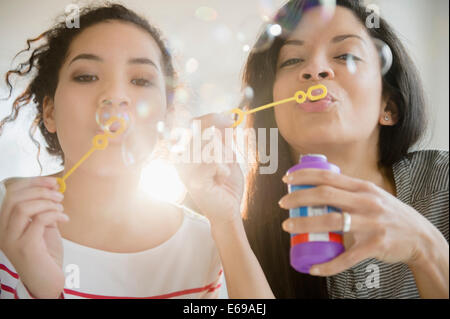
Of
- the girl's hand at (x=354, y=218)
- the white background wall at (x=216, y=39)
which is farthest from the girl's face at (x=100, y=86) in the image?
the girl's hand at (x=354, y=218)

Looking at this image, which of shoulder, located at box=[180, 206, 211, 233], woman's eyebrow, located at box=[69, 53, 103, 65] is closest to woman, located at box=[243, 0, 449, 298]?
shoulder, located at box=[180, 206, 211, 233]

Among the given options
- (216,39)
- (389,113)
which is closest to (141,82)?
(216,39)

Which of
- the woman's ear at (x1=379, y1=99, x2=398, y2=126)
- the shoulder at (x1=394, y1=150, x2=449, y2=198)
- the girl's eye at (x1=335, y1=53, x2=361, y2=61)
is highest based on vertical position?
the girl's eye at (x1=335, y1=53, x2=361, y2=61)

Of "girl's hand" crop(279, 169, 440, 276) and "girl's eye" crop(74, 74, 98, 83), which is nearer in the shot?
"girl's hand" crop(279, 169, 440, 276)

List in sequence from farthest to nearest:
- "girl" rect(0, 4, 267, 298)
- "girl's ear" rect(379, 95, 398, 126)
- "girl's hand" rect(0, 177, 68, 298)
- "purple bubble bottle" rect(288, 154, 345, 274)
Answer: "girl's ear" rect(379, 95, 398, 126) → "girl" rect(0, 4, 267, 298) → "girl's hand" rect(0, 177, 68, 298) → "purple bubble bottle" rect(288, 154, 345, 274)

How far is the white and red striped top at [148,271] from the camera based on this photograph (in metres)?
0.97

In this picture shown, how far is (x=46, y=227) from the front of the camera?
91 centimetres

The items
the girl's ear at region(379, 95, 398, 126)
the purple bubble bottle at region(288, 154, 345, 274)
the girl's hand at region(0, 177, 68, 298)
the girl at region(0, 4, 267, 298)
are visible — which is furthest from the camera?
the girl's ear at region(379, 95, 398, 126)

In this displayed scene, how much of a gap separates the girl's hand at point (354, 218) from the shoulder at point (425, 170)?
21 centimetres

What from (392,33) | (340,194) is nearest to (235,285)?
(340,194)

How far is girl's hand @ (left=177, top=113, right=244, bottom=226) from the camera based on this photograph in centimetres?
94

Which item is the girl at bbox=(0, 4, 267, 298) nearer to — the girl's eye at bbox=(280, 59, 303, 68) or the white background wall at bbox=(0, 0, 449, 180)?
the white background wall at bbox=(0, 0, 449, 180)

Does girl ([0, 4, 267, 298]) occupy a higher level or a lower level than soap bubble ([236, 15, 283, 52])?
lower
